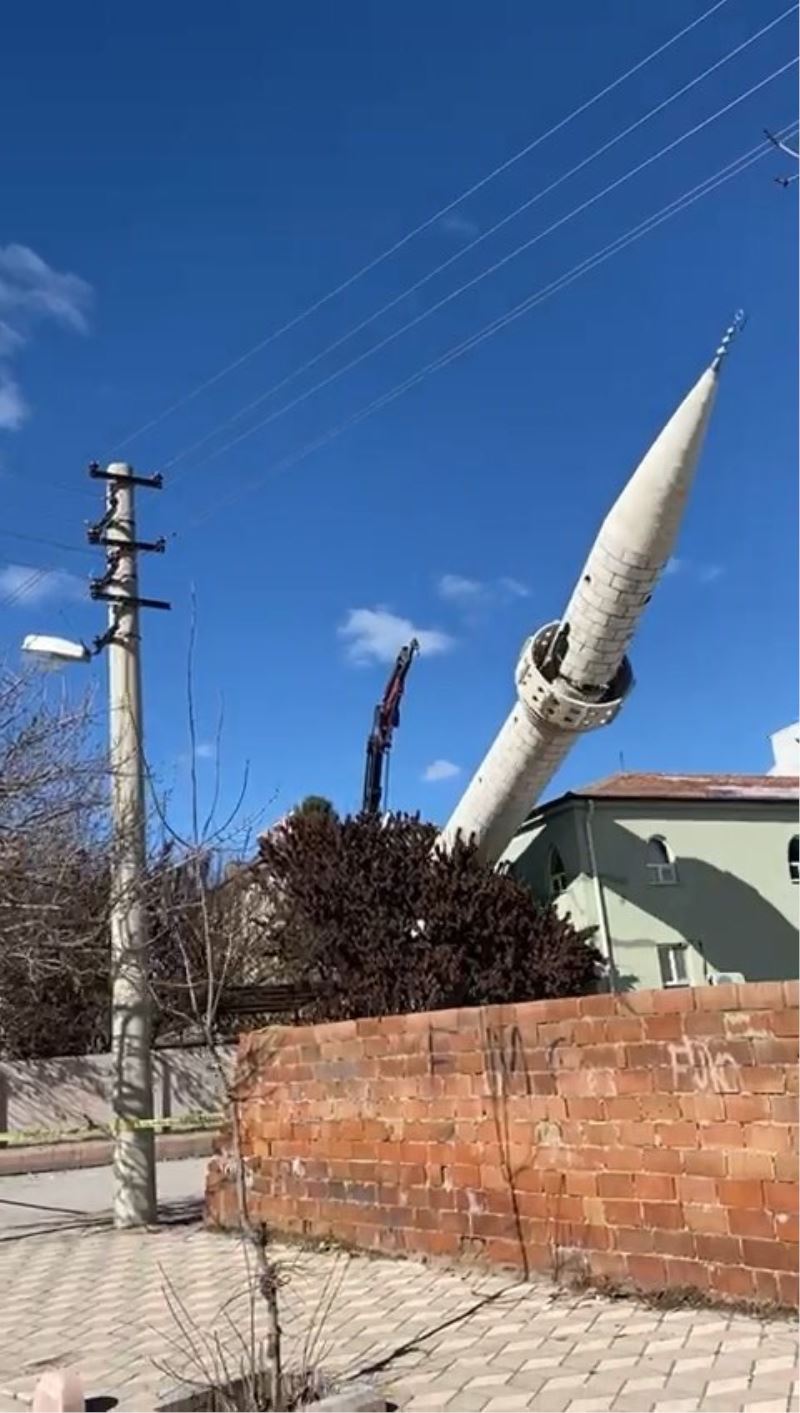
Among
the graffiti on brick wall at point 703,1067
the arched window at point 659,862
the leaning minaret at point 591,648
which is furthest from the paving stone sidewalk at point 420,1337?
the arched window at point 659,862

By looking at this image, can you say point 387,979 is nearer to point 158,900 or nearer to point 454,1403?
point 158,900

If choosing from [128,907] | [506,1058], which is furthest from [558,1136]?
[128,907]

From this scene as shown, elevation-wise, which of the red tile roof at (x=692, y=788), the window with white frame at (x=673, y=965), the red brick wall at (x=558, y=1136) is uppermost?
the red tile roof at (x=692, y=788)

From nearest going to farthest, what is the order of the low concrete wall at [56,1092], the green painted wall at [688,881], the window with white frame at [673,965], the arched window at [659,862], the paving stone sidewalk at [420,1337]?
the paving stone sidewalk at [420,1337] → the low concrete wall at [56,1092] → the green painted wall at [688,881] → the window with white frame at [673,965] → the arched window at [659,862]

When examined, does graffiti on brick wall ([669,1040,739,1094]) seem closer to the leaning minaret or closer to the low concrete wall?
the low concrete wall

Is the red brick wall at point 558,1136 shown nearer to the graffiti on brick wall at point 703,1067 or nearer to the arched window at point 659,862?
the graffiti on brick wall at point 703,1067

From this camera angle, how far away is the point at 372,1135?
813 centimetres

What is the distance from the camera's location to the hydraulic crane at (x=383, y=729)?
117ft

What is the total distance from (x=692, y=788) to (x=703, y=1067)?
25.9m

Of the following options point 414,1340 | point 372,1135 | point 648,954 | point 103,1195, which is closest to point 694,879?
point 648,954

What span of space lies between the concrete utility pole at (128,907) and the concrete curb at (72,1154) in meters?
5.46

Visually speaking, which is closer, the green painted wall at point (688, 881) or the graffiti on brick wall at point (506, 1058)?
the graffiti on brick wall at point (506, 1058)

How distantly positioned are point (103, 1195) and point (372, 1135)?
22.4 ft

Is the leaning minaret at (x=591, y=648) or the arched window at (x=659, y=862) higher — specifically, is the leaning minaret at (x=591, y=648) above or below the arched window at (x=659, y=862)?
above
